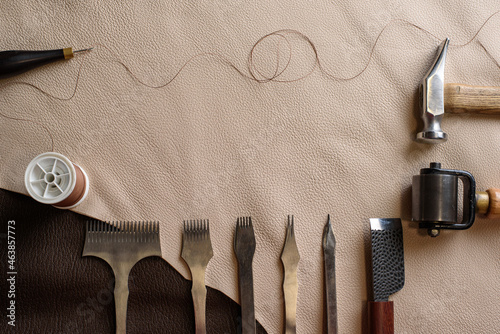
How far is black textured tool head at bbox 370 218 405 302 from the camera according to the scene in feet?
3.42

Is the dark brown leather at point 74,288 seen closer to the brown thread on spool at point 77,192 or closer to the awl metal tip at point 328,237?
the brown thread on spool at point 77,192

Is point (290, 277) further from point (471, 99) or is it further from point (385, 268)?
point (471, 99)

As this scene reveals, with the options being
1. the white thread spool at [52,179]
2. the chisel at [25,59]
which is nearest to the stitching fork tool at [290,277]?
the white thread spool at [52,179]

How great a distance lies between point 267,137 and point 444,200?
0.51 m

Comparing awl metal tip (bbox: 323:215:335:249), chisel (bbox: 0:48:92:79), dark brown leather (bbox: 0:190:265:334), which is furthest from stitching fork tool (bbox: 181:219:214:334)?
chisel (bbox: 0:48:92:79)

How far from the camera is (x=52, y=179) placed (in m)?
0.94

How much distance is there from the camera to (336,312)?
1.04 metres

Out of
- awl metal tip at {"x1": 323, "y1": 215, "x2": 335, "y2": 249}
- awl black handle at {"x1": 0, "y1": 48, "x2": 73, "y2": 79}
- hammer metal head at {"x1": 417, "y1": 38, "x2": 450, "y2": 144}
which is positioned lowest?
awl metal tip at {"x1": 323, "y1": 215, "x2": 335, "y2": 249}

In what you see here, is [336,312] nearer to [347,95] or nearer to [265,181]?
[265,181]

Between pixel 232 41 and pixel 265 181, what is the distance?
0.42 meters

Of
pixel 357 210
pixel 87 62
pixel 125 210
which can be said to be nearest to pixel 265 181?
pixel 357 210

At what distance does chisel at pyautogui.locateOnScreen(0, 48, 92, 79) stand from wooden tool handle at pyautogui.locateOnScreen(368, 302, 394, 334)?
1.08 meters

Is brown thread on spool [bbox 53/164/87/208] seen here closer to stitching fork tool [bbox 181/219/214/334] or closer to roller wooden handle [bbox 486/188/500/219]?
stitching fork tool [bbox 181/219/214/334]

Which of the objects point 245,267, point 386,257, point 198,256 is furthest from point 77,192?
point 386,257
